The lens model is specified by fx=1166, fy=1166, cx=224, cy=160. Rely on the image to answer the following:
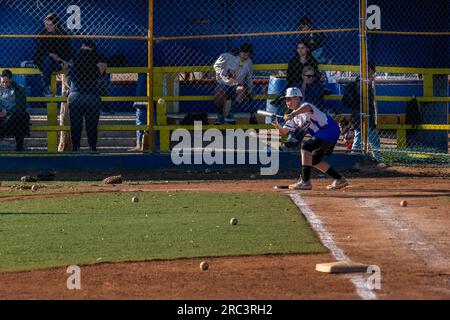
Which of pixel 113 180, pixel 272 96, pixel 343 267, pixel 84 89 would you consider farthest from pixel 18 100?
pixel 343 267

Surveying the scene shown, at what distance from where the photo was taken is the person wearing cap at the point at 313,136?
16.7 metres

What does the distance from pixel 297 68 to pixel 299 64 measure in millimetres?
76

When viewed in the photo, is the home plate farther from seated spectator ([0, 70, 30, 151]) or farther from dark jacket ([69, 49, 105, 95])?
seated spectator ([0, 70, 30, 151])

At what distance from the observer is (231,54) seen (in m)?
20.7

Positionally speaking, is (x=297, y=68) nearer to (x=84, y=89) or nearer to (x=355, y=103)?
(x=355, y=103)

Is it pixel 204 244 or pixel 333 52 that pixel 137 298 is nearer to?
pixel 204 244

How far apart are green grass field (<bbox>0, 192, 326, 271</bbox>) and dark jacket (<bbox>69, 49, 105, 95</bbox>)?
4.15 meters

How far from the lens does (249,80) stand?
20.5 metres

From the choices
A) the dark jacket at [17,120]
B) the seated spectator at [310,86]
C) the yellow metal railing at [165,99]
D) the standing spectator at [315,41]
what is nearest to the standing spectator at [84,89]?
the yellow metal railing at [165,99]

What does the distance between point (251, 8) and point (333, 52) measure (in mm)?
1698

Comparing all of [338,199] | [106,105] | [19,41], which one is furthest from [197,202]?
[106,105]

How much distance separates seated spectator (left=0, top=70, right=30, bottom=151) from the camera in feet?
66.2

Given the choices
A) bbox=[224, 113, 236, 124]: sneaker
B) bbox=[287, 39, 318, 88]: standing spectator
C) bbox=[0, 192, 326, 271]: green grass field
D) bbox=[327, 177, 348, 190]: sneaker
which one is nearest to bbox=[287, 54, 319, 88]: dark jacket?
bbox=[287, 39, 318, 88]: standing spectator
